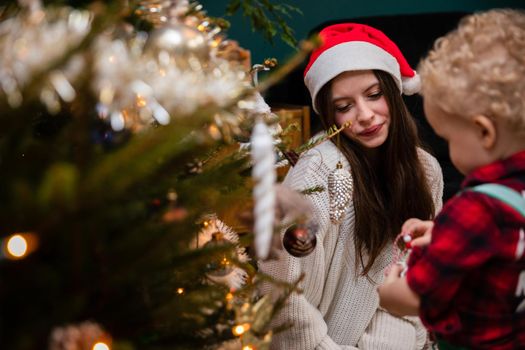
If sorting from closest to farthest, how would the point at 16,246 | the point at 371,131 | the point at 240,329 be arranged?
the point at 16,246 < the point at 240,329 < the point at 371,131

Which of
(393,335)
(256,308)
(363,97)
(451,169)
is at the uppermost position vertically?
(256,308)

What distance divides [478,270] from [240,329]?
0.35 metres

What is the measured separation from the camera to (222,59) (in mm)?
691

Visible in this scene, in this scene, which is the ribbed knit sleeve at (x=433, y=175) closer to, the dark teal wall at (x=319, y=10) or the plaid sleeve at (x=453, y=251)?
the plaid sleeve at (x=453, y=251)

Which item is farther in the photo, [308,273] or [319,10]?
[319,10]

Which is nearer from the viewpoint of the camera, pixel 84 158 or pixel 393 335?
pixel 84 158

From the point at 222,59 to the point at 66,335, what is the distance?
366 mm

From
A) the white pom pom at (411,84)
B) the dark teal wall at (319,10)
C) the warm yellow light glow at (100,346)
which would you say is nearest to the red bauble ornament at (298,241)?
the warm yellow light glow at (100,346)

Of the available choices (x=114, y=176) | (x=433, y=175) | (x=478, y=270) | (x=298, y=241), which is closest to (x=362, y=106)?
(x=433, y=175)

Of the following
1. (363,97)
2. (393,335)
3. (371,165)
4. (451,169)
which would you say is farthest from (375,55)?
(451,169)

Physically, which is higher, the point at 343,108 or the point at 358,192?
the point at 343,108

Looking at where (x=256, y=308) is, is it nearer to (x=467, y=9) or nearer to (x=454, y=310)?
(x=454, y=310)

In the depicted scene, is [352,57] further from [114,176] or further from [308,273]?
[114,176]

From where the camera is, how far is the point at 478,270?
0.81 m
